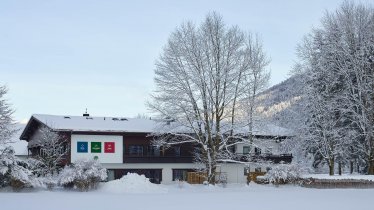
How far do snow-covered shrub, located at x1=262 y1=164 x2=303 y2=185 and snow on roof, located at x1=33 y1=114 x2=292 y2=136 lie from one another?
4.10 meters

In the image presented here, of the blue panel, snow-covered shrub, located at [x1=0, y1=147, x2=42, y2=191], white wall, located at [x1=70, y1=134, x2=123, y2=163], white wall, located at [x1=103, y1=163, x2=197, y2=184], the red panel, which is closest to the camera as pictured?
snow-covered shrub, located at [x1=0, y1=147, x2=42, y2=191]

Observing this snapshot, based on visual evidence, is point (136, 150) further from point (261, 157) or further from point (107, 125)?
point (261, 157)

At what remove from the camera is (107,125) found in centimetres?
5147

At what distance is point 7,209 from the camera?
20.7 m

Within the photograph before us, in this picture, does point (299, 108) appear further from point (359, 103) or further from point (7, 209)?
point (7, 209)

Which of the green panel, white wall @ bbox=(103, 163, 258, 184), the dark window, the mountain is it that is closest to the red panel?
the green panel

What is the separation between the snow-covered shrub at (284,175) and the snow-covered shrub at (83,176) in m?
14.5

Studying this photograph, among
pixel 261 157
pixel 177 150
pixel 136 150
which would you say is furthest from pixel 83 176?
pixel 261 157

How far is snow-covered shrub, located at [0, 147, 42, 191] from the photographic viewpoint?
33.2m

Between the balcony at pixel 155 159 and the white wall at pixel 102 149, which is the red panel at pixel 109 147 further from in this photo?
the balcony at pixel 155 159

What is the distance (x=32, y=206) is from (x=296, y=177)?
87.0 ft

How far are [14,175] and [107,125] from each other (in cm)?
1875

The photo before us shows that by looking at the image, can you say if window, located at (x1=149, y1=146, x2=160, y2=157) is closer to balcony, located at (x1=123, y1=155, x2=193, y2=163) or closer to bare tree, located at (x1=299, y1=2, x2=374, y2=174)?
balcony, located at (x1=123, y1=155, x2=193, y2=163)

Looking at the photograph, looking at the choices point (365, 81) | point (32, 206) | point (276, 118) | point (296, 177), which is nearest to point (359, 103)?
point (365, 81)
